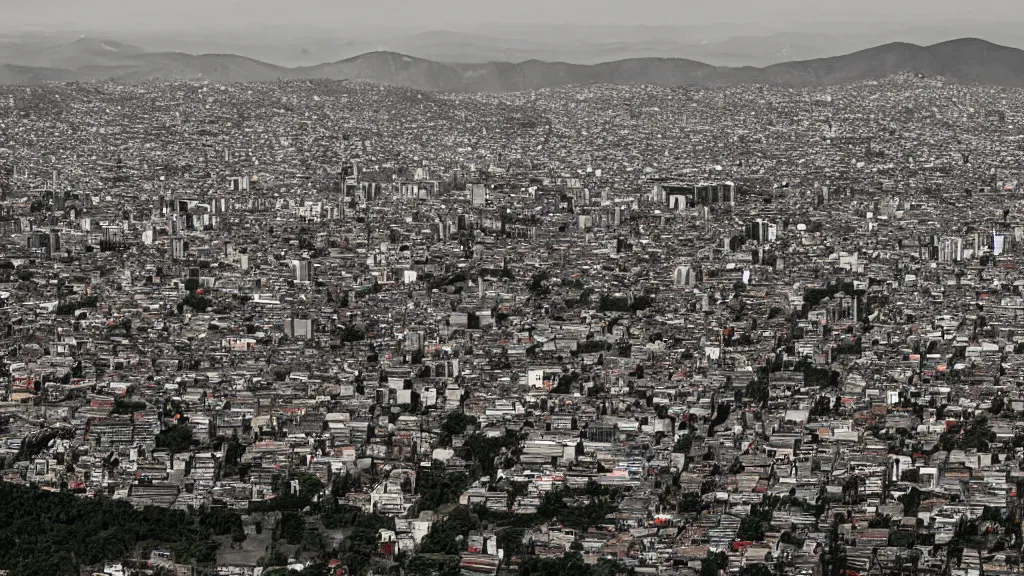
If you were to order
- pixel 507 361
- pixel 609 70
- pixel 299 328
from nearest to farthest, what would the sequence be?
pixel 507 361 < pixel 299 328 < pixel 609 70

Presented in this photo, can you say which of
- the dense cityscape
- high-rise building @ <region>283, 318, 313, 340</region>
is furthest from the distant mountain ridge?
high-rise building @ <region>283, 318, 313, 340</region>

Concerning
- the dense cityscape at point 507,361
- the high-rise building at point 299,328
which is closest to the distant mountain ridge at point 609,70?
the dense cityscape at point 507,361

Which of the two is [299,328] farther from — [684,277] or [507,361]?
→ [684,277]

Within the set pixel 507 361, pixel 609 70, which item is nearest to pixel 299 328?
pixel 507 361


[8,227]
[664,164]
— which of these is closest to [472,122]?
[664,164]

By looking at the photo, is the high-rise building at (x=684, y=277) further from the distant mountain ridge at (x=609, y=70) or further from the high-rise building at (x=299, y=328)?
the distant mountain ridge at (x=609, y=70)

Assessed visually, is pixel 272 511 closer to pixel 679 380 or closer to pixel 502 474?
pixel 502 474
